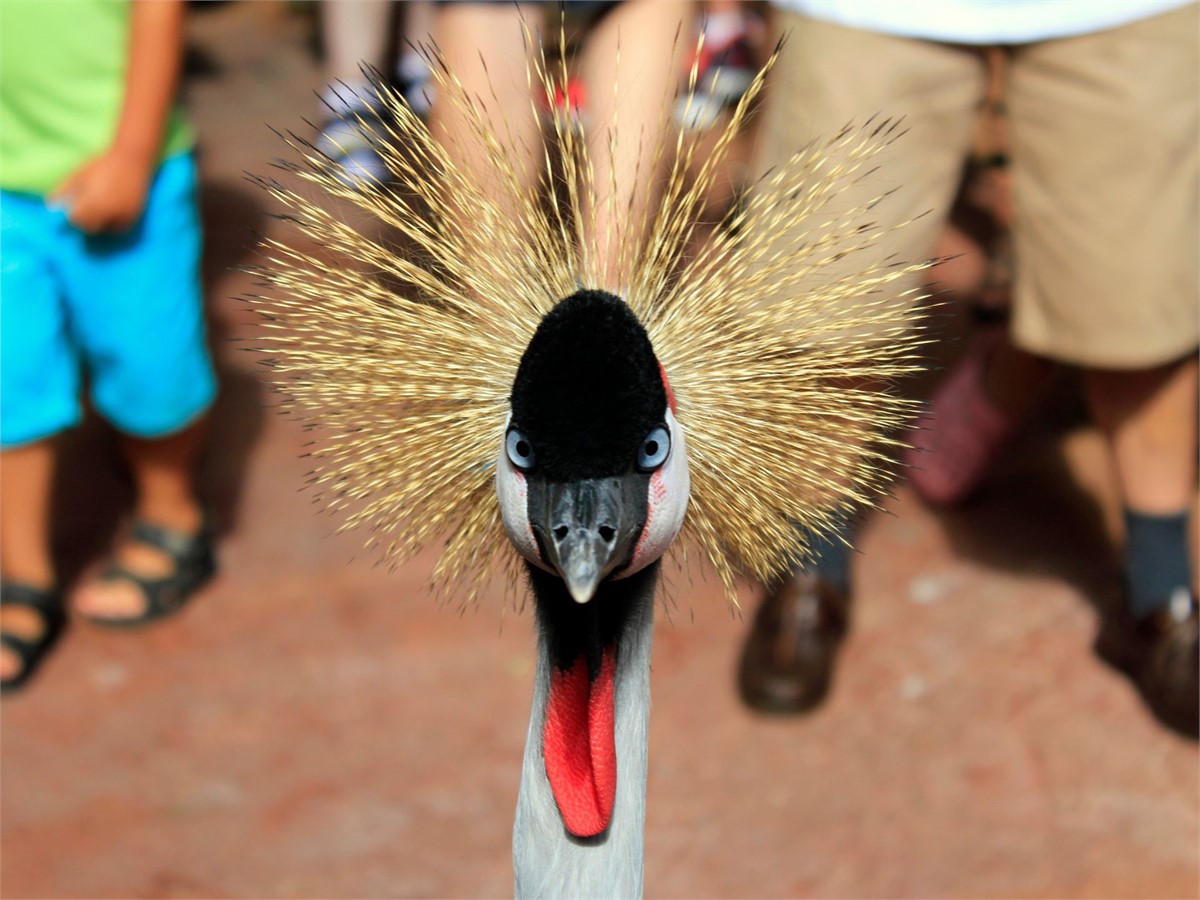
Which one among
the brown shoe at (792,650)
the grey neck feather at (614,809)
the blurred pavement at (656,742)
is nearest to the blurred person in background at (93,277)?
the blurred pavement at (656,742)

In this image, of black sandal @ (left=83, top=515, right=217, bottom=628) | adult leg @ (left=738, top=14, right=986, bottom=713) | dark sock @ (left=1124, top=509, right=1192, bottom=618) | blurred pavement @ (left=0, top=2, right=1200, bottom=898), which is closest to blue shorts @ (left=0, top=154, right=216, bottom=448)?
black sandal @ (left=83, top=515, right=217, bottom=628)

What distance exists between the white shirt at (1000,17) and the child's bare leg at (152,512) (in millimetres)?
1222

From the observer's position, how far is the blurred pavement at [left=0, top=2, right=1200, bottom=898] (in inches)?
64.5

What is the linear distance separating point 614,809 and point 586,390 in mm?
339

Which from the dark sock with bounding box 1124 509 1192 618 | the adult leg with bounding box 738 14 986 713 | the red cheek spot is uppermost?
the red cheek spot

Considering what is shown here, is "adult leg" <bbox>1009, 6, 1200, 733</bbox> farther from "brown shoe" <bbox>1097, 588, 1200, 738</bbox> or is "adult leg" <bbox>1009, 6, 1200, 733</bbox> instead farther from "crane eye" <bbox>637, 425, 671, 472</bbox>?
"crane eye" <bbox>637, 425, 671, 472</bbox>

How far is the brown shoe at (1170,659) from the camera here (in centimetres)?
175

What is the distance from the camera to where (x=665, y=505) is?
0.81 metres

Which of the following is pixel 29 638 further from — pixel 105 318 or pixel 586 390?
pixel 586 390

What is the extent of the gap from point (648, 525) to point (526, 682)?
1181 millimetres

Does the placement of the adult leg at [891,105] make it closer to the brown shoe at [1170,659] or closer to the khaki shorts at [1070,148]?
the khaki shorts at [1070,148]

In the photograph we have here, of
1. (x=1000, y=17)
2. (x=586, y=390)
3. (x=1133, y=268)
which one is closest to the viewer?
(x=586, y=390)

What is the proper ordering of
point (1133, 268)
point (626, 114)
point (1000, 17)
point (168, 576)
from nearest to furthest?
point (626, 114), point (1000, 17), point (1133, 268), point (168, 576)

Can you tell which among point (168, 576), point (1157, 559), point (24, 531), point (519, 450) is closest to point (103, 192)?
point (24, 531)
